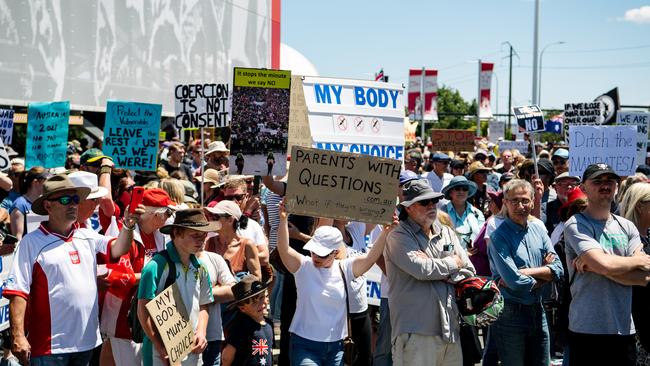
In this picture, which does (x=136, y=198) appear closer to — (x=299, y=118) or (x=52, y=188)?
(x=52, y=188)

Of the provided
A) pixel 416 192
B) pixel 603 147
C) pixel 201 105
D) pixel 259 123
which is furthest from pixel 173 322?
pixel 603 147

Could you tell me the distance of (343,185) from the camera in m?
5.71

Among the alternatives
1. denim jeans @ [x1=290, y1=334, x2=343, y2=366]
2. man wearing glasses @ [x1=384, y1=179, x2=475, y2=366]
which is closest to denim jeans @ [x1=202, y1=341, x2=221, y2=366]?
denim jeans @ [x1=290, y1=334, x2=343, y2=366]

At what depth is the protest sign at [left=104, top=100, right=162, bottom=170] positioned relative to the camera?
9156 millimetres

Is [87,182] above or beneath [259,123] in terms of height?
beneath

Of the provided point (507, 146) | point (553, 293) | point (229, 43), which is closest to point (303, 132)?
point (553, 293)

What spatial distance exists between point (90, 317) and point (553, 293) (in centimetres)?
331

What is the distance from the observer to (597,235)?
5730 mm

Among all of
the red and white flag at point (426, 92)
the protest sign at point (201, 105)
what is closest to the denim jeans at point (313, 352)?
the protest sign at point (201, 105)

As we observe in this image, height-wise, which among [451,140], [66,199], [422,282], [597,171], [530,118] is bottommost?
[422,282]

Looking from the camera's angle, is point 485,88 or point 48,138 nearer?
point 48,138

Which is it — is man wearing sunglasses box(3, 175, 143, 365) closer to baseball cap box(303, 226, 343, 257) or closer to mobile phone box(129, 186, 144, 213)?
mobile phone box(129, 186, 144, 213)

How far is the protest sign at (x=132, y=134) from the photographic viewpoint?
9156mm

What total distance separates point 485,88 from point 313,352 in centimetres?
3365
